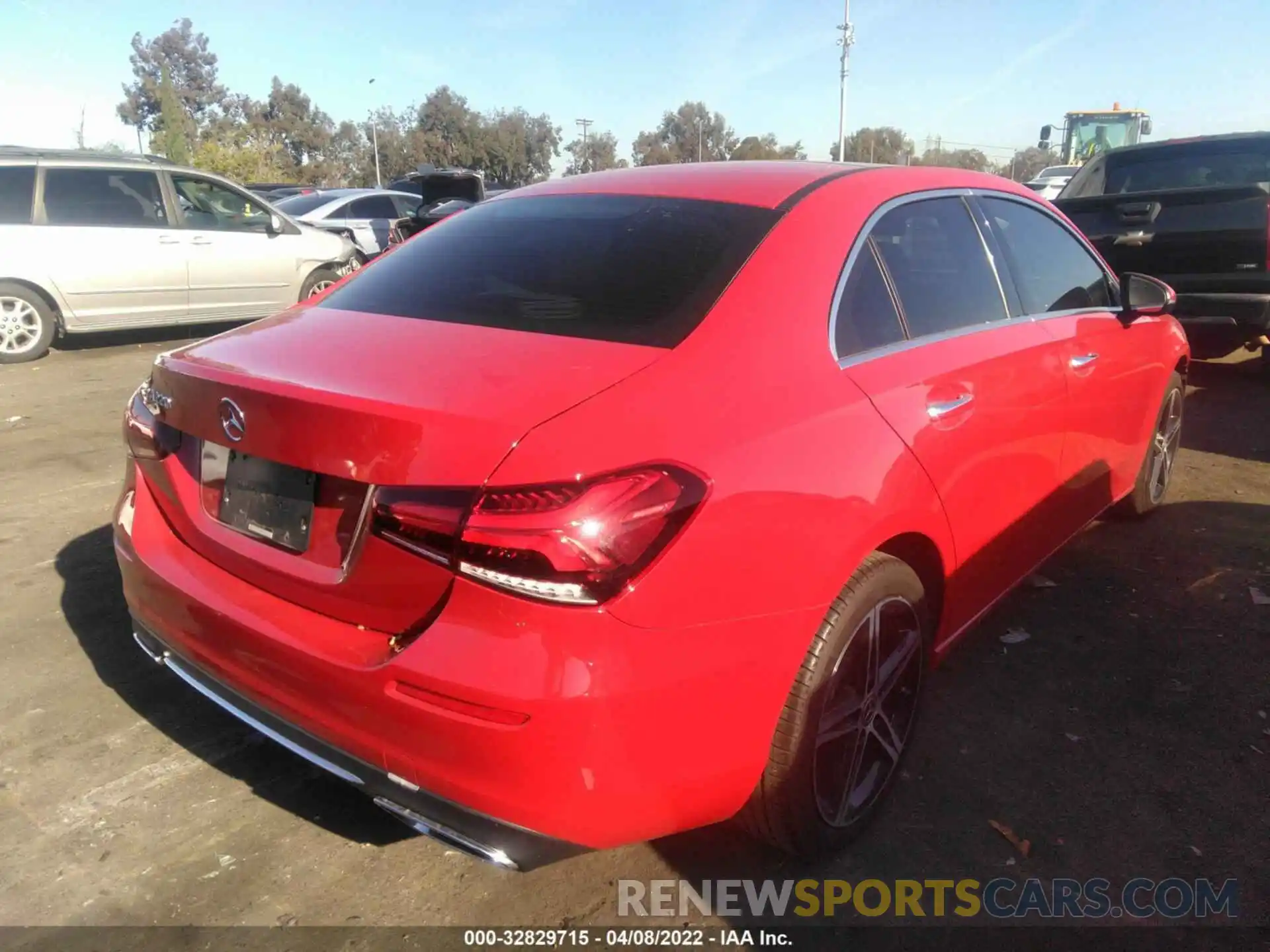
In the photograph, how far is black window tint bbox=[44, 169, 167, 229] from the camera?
8547mm

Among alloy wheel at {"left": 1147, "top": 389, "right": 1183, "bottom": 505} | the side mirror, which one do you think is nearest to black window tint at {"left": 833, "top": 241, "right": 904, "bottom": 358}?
the side mirror

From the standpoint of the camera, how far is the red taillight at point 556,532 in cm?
169

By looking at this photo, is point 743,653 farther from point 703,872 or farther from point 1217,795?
point 1217,795

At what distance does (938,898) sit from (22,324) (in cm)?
902

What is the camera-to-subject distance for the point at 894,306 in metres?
2.61

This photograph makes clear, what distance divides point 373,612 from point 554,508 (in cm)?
48

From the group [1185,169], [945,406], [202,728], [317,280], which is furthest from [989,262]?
[317,280]

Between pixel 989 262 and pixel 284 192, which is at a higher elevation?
pixel 284 192

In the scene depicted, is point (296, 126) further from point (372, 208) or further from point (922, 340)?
point (922, 340)

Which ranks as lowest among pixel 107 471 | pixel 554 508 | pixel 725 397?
pixel 107 471

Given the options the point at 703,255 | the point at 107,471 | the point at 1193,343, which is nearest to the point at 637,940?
the point at 703,255

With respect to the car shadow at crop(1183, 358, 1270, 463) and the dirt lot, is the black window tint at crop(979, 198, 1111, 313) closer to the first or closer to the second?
the dirt lot

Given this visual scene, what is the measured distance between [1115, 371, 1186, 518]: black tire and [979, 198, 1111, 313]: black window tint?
0.87 metres

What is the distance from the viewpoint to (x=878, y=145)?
202 ft
